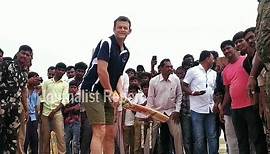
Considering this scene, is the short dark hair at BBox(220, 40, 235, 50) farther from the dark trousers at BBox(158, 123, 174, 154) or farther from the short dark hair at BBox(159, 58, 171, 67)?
the dark trousers at BBox(158, 123, 174, 154)

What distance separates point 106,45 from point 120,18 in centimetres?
49

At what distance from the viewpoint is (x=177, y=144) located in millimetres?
9734

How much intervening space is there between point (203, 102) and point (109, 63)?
3.51m

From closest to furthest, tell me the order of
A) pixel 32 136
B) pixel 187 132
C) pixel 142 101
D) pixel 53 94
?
1. pixel 187 132
2. pixel 32 136
3. pixel 53 94
4. pixel 142 101

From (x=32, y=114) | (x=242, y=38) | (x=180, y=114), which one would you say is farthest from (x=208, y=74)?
(x=32, y=114)

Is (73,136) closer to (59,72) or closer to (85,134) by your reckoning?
(85,134)

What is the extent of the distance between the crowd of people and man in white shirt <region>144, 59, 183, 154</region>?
2 cm

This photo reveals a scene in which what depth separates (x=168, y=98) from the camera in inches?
398

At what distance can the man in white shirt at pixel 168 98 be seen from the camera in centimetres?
982

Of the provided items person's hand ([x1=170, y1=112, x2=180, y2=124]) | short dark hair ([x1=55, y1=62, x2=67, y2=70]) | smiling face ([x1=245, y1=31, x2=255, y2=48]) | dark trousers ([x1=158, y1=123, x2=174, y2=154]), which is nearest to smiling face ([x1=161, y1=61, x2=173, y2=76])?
person's hand ([x1=170, y1=112, x2=180, y2=124])

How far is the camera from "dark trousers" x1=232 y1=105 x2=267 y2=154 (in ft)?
22.2

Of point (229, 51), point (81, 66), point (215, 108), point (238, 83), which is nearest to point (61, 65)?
point (81, 66)

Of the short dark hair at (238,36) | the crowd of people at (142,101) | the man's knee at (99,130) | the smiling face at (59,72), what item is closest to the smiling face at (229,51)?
the crowd of people at (142,101)

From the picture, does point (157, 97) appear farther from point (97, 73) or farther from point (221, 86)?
point (97, 73)
